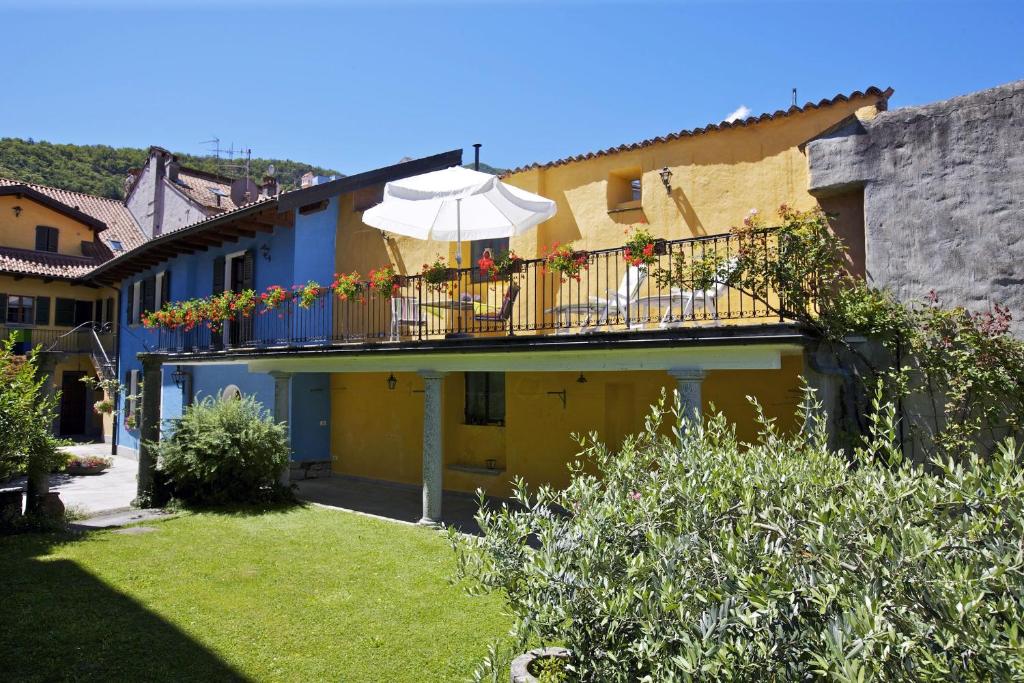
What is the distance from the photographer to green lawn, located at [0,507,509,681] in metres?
5.44

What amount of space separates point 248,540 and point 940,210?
33.1 ft

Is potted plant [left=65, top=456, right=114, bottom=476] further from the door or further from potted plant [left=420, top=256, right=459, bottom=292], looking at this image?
potted plant [left=420, top=256, right=459, bottom=292]

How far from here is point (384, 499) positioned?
42.7 ft

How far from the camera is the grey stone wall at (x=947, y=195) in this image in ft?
24.6

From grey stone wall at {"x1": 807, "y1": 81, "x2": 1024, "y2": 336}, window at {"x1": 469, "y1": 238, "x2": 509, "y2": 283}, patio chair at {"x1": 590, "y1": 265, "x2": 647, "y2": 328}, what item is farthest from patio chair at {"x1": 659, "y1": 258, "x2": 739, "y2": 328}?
window at {"x1": 469, "y1": 238, "x2": 509, "y2": 283}

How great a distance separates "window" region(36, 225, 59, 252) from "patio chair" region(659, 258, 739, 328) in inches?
1100

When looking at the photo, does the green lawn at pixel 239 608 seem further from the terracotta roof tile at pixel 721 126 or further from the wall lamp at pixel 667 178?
the terracotta roof tile at pixel 721 126

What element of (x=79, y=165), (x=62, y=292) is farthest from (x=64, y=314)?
(x=79, y=165)

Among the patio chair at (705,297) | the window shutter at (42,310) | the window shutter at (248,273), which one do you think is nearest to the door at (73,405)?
the window shutter at (42,310)

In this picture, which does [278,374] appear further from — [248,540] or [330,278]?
[248,540]

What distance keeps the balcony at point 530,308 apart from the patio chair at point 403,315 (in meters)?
0.02

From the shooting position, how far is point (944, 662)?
2.16 metres

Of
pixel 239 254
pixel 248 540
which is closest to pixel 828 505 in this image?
pixel 248 540

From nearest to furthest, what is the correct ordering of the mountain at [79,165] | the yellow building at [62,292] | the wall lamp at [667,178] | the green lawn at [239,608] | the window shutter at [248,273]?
the green lawn at [239,608] < the wall lamp at [667,178] < the window shutter at [248,273] < the yellow building at [62,292] < the mountain at [79,165]
